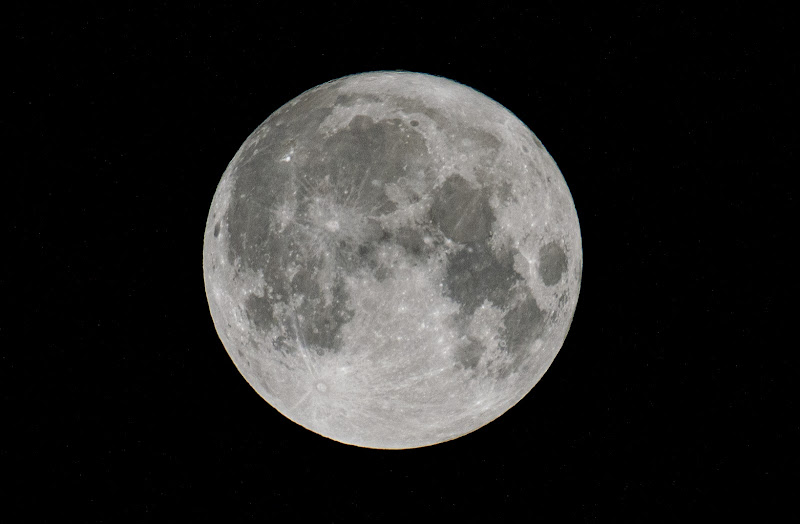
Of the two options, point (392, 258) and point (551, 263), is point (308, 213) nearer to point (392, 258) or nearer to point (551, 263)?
point (392, 258)

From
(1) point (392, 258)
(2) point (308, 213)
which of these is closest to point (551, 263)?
(1) point (392, 258)

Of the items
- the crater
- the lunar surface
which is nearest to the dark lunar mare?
the lunar surface

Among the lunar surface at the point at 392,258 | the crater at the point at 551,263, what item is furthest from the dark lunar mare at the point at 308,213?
the crater at the point at 551,263

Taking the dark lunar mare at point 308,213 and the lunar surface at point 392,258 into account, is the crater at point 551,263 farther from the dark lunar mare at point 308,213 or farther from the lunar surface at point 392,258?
the dark lunar mare at point 308,213

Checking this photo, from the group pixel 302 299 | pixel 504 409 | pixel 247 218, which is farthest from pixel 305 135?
pixel 504 409

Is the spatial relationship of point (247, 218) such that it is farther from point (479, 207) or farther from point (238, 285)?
point (479, 207)

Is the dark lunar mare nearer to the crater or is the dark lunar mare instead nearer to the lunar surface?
the lunar surface
